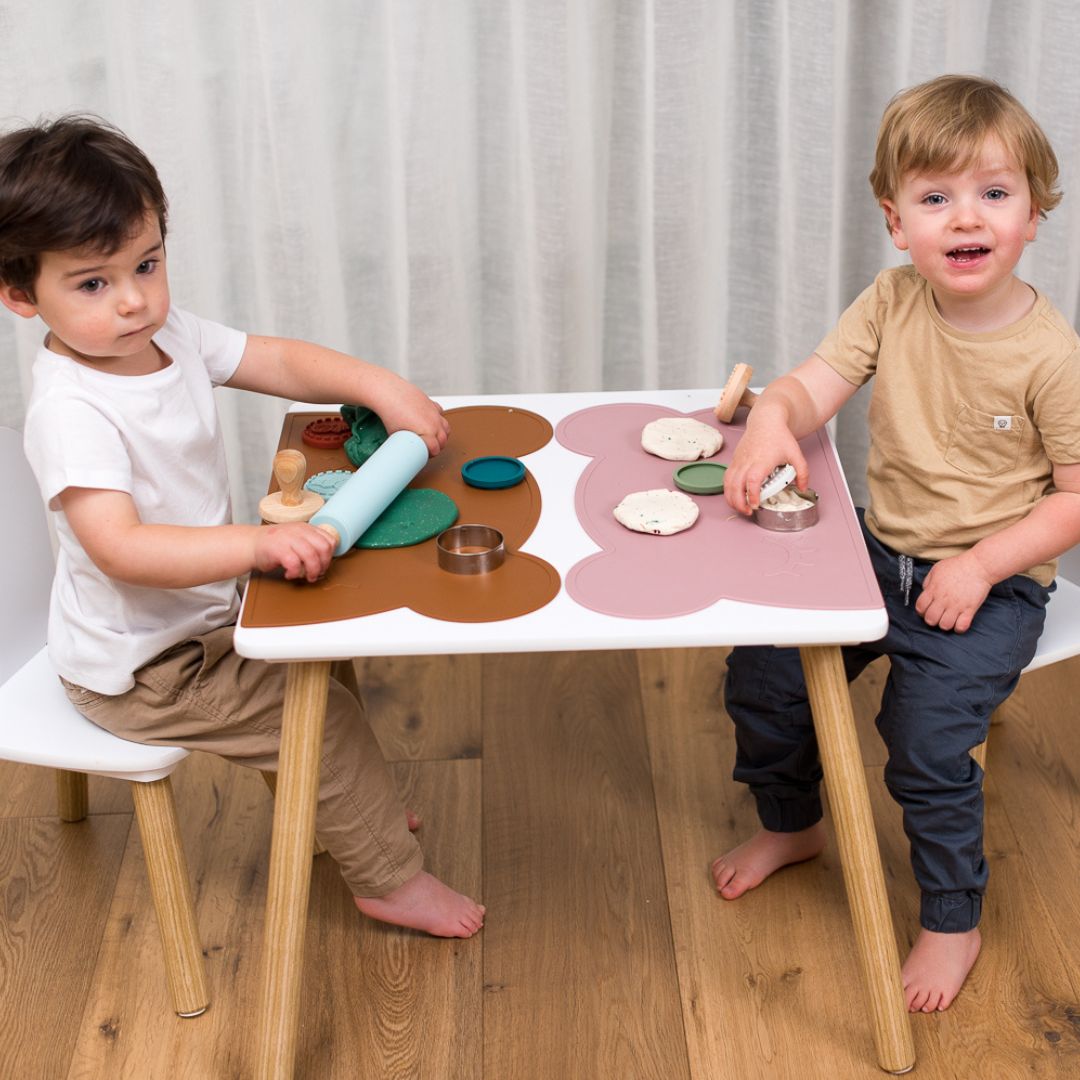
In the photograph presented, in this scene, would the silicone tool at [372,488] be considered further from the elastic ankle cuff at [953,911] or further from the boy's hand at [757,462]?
the elastic ankle cuff at [953,911]

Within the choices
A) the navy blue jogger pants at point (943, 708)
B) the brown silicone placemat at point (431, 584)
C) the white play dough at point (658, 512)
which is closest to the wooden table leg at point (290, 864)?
the brown silicone placemat at point (431, 584)

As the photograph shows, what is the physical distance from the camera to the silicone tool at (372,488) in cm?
106

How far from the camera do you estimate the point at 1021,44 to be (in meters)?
1.76

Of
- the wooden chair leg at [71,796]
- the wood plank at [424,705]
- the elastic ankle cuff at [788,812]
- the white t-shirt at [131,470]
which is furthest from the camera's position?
the wood plank at [424,705]

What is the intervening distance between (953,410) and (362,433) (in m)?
0.54

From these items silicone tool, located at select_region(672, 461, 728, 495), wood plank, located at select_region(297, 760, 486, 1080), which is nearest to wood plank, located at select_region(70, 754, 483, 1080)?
wood plank, located at select_region(297, 760, 486, 1080)

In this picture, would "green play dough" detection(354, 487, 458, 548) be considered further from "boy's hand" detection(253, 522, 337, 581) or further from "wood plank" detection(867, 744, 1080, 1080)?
"wood plank" detection(867, 744, 1080, 1080)

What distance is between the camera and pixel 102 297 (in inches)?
43.6

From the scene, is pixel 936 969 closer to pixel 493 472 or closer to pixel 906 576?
pixel 906 576

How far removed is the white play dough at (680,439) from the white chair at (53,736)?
50cm

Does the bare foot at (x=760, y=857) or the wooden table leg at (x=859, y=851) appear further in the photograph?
the bare foot at (x=760, y=857)

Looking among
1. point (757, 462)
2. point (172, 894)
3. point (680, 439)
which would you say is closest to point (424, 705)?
point (172, 894)

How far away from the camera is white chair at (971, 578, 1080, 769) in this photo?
1.26m

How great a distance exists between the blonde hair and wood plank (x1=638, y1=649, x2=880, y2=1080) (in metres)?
0.72
